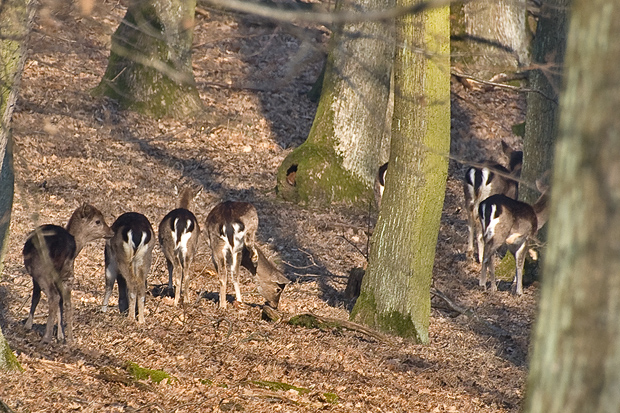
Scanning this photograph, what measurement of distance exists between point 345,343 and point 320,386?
1.51m

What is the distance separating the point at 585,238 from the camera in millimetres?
2568

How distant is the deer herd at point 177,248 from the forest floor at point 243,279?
343mm

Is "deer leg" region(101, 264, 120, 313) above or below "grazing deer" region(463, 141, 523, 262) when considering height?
below

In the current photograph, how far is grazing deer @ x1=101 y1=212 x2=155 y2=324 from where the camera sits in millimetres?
10398

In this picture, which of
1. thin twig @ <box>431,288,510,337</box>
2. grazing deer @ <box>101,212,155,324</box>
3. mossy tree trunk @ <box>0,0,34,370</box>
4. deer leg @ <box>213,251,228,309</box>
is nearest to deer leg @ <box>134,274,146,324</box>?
grazing deer @ <box>101,212,155,324</box>

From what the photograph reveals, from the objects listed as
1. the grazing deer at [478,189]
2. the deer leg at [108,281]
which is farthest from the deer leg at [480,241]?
the deer leg at [108,281]

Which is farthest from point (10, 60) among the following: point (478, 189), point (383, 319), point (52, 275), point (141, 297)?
point (478, 189)

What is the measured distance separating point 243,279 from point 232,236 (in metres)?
1.34

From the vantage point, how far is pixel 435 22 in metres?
9.38

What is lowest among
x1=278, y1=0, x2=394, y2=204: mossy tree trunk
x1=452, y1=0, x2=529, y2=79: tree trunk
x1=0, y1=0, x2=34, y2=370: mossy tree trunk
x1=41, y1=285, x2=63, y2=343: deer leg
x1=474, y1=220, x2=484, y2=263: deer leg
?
x1=41, y1=285, x2=63, y2=343: deer leg

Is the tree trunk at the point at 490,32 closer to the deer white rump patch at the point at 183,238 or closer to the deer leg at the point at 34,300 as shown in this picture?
the deer white rump patch at the point at 183,238

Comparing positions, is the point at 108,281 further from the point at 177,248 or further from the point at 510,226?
the point at 510,226

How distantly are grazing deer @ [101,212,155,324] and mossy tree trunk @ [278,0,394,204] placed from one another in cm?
572

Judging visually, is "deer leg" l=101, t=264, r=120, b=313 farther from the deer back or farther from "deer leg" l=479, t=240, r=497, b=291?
"deer leg" l=479, t=240, r=497, b=291
